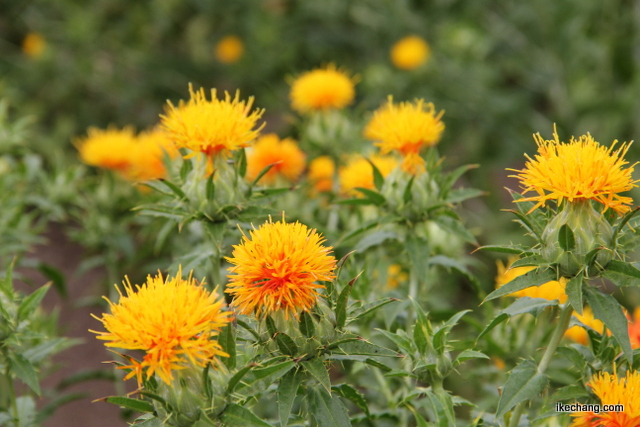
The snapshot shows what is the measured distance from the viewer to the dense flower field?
1784 mm

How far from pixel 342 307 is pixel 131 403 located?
1.99 ft

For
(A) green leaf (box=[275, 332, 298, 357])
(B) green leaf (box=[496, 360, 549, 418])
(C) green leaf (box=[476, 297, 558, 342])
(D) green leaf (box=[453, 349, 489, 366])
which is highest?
(C) green leaf (box=[476, 297, 558, 342])

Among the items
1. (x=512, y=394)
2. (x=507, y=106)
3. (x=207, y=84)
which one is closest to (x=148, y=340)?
(x=512, y=394)

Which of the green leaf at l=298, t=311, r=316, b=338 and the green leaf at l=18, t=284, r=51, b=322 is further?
the green leaf at l=18, t=284, r=51, b=322

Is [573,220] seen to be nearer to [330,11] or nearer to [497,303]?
[497,303]

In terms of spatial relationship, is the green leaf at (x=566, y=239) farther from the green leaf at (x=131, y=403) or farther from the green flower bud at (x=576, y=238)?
the green leaf at (x=131, y=403)

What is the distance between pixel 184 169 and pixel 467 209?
430 cm

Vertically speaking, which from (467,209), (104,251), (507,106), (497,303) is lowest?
(497,303)

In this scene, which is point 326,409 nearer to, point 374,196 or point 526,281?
point 526,281

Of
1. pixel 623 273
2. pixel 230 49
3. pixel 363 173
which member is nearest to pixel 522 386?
pixel 623 273

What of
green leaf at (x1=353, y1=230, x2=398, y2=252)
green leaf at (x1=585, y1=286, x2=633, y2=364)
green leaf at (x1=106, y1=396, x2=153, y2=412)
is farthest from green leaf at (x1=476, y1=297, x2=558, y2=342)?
green leaf at (x1=106, y1=396, x2=153, y2=412)

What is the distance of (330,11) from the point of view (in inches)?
242

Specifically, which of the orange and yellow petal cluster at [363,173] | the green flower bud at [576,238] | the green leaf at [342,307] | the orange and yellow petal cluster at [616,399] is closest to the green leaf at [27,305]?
the green leaf at [342,307]

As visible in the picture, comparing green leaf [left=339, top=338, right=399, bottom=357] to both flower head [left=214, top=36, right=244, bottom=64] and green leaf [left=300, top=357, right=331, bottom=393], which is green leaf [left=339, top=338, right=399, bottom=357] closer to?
green leaf [left=300, top=357, right=331, bottom=393]
